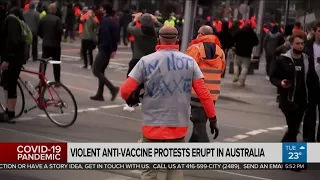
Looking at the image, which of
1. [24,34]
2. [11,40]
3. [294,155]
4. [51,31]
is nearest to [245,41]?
[51,31]

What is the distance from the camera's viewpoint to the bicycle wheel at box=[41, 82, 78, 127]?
10.1 metres

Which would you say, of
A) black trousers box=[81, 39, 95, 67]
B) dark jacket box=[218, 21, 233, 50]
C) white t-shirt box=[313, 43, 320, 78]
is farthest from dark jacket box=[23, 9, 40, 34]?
white t-shirt box=[313, 43, 320, 78]

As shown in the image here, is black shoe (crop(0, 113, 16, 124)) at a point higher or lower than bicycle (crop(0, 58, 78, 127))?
lower

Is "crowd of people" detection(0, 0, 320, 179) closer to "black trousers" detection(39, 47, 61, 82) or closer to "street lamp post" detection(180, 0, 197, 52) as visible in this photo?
"black trousers" detection(39, 47, 61, 82)

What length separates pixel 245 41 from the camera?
1695 cm

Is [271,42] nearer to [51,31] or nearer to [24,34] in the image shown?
[51,31]

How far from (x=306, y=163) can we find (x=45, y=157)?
3.01 metres

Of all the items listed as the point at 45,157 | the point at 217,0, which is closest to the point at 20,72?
the point at 45,157

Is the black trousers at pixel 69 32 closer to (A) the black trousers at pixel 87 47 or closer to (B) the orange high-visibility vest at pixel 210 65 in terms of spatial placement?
(A) the black trousers at pixel 87 47

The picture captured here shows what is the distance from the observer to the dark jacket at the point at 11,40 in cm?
967

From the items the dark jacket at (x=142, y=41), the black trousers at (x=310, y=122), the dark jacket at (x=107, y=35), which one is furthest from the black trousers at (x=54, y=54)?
the black trousers at (x=310, y=122)

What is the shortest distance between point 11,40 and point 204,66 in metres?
3.37

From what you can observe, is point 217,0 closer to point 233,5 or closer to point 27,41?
point 233,5

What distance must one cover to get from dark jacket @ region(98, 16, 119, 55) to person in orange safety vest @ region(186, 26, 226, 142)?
519cm
